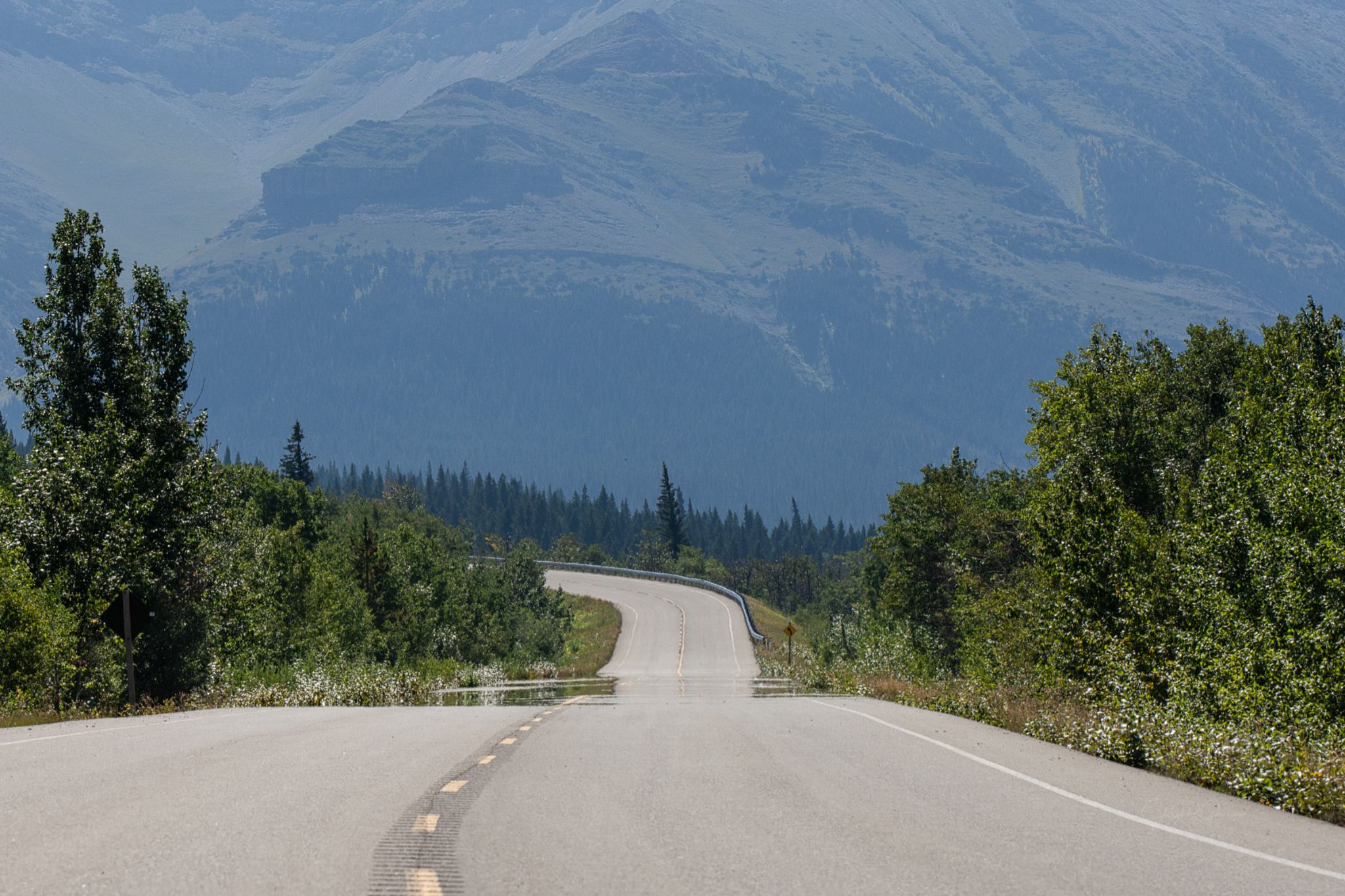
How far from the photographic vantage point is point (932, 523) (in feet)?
217

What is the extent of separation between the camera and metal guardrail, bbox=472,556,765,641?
102 metres

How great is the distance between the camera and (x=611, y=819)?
9.78 m

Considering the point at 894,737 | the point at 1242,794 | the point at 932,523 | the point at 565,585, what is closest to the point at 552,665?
the point at 932,523

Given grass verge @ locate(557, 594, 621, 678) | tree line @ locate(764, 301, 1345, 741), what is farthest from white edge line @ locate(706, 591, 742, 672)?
tree line @ locate(764, 301, 1345, 741)

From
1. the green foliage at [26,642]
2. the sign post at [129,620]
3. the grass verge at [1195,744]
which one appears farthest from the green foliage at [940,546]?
the green foliage at [26,642]

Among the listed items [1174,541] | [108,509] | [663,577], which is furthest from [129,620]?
[663,577]

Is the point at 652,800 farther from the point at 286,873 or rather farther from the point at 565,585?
the point at 565,585

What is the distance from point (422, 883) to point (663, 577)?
12120 cm

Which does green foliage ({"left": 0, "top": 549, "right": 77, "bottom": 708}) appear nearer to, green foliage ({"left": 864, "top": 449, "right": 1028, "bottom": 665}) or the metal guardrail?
green foliage ({"left": 864, "top": 449, "right": 1028, "bottom": 665})

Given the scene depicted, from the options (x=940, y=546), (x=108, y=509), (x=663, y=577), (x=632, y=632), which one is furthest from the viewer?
(x=663, y=577)

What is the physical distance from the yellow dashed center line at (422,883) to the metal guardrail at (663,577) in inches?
3299

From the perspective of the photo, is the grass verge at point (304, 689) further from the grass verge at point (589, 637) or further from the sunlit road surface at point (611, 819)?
the grass verge at point (589, 637)

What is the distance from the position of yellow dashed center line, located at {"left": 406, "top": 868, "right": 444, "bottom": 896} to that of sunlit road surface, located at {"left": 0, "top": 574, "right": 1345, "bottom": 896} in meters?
0.03

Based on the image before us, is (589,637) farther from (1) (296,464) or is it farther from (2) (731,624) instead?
(1) (296,464)
